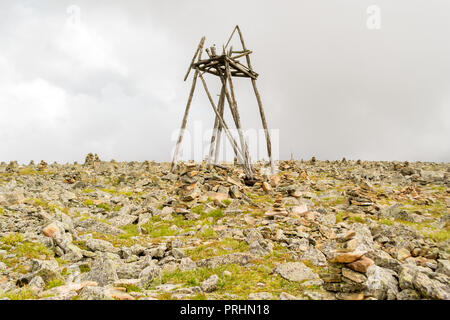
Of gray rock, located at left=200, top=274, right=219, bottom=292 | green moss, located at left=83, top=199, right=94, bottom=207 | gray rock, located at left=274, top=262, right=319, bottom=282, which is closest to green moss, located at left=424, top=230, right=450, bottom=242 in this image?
gray rock, located at left=274, top=262, right=319, bottom=282

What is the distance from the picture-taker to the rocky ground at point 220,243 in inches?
195

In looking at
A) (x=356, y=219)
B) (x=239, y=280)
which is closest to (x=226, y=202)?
(x=356, y=219)

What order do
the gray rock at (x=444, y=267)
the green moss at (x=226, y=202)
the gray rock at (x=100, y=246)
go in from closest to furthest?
the gray rock at (x=444, y=267), the gray rock at (x=100, y=246), the green moss at (x=226, y=202)

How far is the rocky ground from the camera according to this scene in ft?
16.3

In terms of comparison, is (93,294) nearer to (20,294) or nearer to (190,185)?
(20,294)

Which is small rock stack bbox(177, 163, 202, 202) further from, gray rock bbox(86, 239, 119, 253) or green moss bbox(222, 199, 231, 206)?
gray rock bbox(86, 239, 119, 253)

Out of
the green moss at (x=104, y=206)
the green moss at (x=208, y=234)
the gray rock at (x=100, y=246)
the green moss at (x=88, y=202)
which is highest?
the green moss at (x=88, y=202)

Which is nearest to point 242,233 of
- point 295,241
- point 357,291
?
point 295,241

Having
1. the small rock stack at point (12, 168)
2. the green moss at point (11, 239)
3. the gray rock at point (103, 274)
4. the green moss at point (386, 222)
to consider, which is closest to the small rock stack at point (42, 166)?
the small rock stack at point (12, 168)

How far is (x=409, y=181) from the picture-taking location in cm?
1709

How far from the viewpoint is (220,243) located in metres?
7.55

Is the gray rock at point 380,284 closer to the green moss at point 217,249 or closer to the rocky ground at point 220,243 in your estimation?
the rocky ground at point 220,243

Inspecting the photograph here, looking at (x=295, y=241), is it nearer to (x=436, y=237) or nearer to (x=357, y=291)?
(x=357, y=291)
